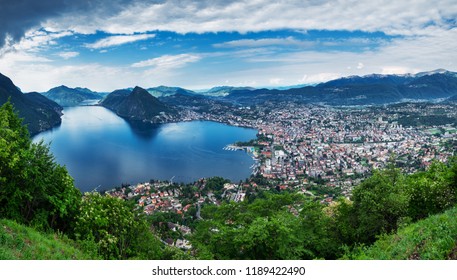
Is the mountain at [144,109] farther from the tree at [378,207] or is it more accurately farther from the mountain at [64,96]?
the tree at [378,207]

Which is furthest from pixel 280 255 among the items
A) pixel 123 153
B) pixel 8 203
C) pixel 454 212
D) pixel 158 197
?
pixel 123 153

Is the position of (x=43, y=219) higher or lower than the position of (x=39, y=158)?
lower

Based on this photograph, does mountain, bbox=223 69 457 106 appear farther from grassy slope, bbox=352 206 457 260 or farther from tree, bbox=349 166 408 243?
grassy slope, bbox=352 206 457 260

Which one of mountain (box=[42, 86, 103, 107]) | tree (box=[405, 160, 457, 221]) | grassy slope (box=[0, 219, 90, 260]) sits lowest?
tree (box=[405, 160, 457, 221])

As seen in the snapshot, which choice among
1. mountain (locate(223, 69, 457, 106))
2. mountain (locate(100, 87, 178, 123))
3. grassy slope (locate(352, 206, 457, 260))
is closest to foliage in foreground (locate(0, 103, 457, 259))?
grassy slope (locate(352, 206, 457, 260))

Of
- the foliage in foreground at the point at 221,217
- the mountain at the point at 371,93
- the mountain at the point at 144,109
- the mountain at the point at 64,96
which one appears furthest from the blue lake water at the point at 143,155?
the mountain at the point at 64,96

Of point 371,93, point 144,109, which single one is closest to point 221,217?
point 144,109

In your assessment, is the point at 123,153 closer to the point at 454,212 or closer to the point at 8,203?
the point at 8,203
